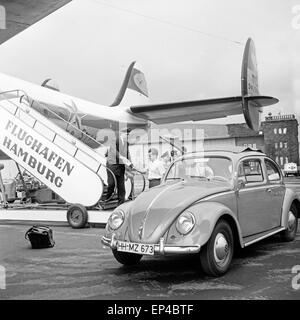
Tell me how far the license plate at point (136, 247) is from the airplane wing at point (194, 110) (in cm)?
688

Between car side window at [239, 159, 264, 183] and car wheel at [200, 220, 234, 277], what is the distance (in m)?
1.00

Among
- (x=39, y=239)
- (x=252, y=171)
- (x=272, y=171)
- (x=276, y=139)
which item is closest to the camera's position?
(x=252, y=171)

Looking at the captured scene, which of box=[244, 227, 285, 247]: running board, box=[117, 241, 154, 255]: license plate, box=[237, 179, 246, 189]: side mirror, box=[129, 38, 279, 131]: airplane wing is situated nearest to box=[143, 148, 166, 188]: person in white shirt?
box=[129, 38, 279, 131]: airplane wing

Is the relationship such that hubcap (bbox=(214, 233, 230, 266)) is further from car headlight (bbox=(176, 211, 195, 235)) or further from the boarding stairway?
the boarding stairway

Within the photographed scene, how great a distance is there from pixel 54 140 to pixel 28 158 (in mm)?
660

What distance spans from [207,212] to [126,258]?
3.91 feet

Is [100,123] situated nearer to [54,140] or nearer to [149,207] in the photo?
[54,140]

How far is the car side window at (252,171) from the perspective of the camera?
5.00 m

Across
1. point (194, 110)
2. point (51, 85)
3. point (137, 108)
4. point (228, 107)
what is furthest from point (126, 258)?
point (137, 108)

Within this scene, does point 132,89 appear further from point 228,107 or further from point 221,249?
point 221,249

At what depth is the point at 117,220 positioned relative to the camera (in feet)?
14.0

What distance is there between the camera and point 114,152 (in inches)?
331

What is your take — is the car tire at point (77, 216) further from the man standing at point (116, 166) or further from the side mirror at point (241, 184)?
the side mirror at point (241, 184)
